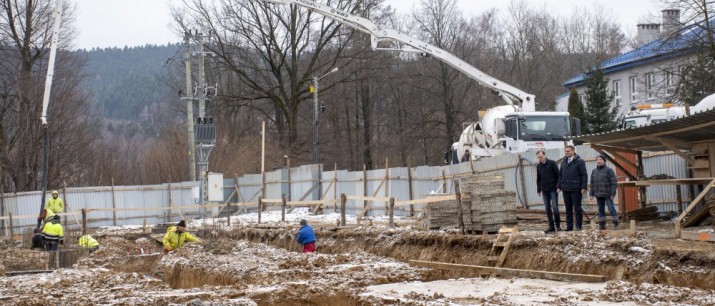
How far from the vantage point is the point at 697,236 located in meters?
15.4

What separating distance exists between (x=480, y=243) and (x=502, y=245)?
87 cm

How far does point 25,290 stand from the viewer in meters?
17.0

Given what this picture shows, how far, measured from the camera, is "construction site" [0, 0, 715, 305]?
14.3m

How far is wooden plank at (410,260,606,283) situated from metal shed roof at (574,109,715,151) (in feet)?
11.4

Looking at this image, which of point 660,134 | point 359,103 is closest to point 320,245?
point 660,134

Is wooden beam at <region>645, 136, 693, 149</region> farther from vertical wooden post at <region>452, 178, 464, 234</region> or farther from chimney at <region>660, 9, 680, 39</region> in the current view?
chimney at <region>660, 9, 680, 39</region>

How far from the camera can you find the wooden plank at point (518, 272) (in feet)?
47.9

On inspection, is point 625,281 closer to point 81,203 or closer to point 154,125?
point 81,203

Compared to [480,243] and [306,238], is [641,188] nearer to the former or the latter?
[480,243]

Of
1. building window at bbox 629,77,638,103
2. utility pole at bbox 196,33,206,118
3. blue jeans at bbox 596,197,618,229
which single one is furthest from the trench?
building window at bbox 629,77,638,103

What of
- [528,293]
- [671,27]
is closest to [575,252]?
[528,293]

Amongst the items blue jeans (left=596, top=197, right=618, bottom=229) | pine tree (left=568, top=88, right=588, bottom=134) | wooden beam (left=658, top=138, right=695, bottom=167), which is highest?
pine tree (left=568, top=88, right=588, bottom=134)

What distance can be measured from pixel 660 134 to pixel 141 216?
89.7 feet

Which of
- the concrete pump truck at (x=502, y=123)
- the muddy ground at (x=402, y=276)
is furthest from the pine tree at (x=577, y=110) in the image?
the muddy ground at (x=402, y=276)
